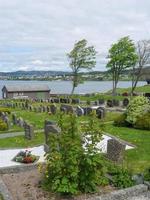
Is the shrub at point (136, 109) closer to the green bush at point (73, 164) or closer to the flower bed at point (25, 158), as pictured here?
the flower bed at point (25, 158)

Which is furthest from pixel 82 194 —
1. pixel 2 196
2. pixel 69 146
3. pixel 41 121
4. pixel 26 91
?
pixel 26 91

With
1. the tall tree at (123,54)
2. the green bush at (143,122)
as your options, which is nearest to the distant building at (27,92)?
the tall tree at (123,54)

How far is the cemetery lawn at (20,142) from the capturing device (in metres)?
18.0

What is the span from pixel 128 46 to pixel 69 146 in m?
42.2

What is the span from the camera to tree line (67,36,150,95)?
50625 mm

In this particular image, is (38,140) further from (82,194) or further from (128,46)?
(128,46)

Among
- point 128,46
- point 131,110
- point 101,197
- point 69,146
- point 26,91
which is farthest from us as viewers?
point 26,91

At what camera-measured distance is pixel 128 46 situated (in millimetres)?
50500

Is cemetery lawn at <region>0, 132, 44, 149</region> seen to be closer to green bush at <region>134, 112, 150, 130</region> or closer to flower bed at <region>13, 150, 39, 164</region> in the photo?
flower bed at <region>13, 150, 39, 164</region>

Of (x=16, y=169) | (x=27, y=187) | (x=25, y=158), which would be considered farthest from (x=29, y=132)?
(x=27, y=187)

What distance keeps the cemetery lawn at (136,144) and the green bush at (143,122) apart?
401 mm

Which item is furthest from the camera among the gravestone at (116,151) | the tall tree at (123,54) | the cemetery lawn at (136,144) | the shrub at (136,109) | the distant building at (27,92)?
the distant building at (27,92)

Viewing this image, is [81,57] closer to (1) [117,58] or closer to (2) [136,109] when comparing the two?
(1) [117,58]

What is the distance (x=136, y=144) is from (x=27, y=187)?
7.74 m
